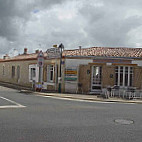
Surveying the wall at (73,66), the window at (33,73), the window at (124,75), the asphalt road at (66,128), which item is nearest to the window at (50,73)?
the wall at (73,66)

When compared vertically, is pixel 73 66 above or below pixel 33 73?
above

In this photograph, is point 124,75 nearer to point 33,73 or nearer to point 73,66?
point 73,66

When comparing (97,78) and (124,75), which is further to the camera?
(97,78)

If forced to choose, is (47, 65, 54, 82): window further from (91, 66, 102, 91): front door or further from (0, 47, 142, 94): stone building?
(91, 66, 102, 91): front door

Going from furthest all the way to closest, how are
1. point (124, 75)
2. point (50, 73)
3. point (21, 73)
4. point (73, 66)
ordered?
point (21, 73) → point (50, 73) → point (73, 66) → point (124, 75)

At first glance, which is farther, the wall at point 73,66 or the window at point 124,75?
the wall at point 73,66

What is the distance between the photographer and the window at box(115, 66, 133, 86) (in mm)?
18422

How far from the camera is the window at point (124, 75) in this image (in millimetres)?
18422

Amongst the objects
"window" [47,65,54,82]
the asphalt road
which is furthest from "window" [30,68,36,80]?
the asphalt road

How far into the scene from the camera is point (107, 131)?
643 centimetres

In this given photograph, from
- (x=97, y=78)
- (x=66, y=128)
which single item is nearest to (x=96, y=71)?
(x=97, y=78)


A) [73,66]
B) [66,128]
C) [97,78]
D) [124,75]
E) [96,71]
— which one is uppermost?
[73,66]

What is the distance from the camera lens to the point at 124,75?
18.4 m

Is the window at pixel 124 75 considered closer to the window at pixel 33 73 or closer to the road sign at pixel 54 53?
the road sign at pixel 54 53
